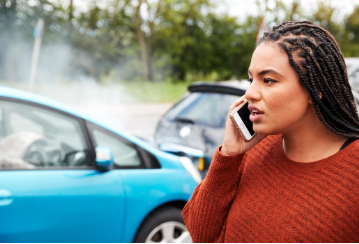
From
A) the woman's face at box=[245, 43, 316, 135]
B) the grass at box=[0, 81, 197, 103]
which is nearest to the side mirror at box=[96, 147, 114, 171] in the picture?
the woman's face at box=[245, 43, 316, 135]

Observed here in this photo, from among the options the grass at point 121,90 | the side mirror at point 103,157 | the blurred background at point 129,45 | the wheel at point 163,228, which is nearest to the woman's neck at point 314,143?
the side mirror at point 103,157

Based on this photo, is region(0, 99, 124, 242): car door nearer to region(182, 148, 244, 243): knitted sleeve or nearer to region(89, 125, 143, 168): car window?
region(89, 125, 143, 168): car window

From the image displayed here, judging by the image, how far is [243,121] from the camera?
1.47m

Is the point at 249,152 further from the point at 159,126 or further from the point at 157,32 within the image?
the point at 157,32

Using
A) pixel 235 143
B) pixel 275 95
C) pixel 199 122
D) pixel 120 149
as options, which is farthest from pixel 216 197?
pixel 199 122

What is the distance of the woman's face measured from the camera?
4.18 ft

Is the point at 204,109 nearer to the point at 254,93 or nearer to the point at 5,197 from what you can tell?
the point at 5,197

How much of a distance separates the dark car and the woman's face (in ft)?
10.0

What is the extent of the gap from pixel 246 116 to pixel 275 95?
22cm

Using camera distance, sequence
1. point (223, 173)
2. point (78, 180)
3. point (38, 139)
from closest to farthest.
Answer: point (223, 173), point (78, 180), point (38, 139)

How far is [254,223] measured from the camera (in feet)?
4.52

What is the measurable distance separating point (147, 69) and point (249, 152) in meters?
26.0

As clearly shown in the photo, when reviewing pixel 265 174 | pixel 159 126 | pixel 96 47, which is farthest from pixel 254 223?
pixel 96 47

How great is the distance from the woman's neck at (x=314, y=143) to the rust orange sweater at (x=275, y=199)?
0.03 meters
